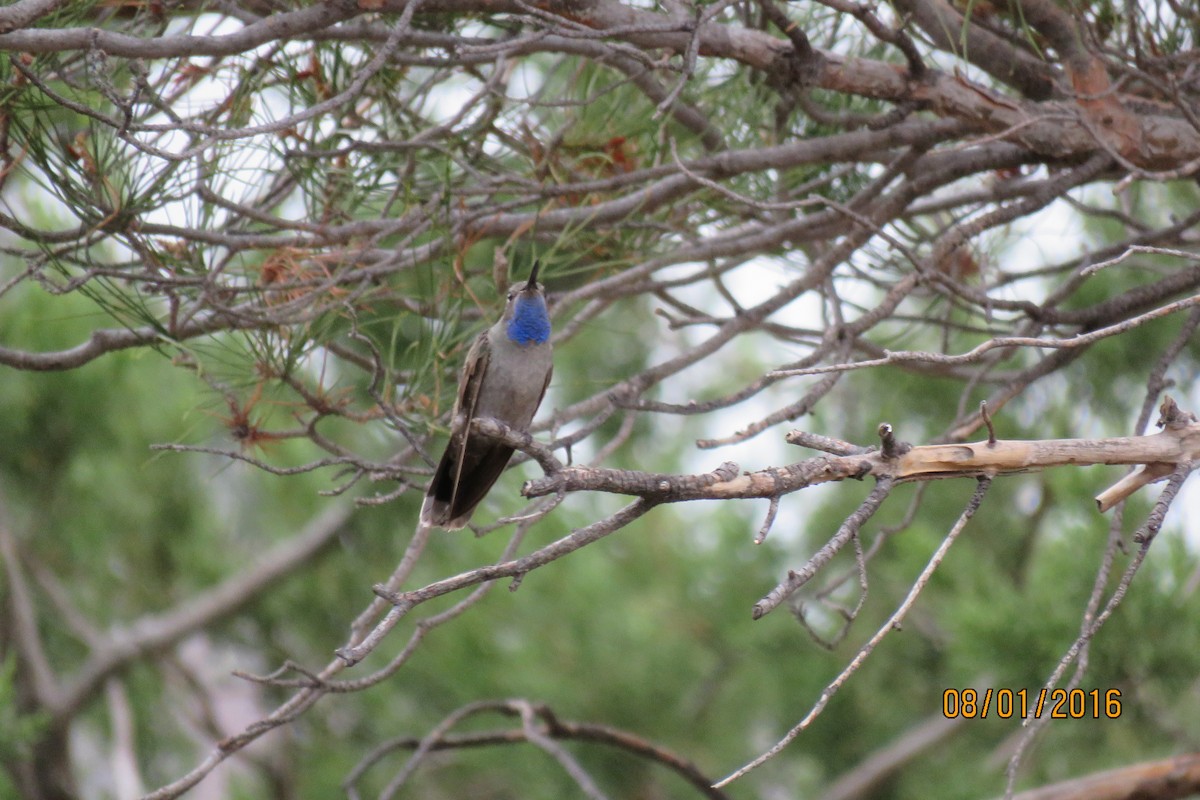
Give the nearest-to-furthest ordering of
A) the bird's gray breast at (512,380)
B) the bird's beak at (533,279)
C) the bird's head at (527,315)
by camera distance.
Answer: the bird's beak at (533,279) < the bird's head at (527,315) < the bird's gray breast at (512,380)

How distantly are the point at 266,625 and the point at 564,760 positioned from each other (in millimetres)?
3156

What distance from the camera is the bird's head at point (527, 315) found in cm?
Result: 267

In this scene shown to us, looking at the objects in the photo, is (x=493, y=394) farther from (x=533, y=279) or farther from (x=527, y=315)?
(x=533, y=279)

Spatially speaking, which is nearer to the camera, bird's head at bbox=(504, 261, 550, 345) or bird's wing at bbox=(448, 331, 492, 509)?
bird's wing at bbox=(448, 331, 492, 509)

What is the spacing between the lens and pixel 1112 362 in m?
4.44

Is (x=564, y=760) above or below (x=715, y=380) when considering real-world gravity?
below

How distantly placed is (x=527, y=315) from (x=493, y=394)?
27 centimetres

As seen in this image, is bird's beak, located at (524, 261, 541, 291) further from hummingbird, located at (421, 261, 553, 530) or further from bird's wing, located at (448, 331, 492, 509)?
bird's wing, located at (448, 331, 492, 509)

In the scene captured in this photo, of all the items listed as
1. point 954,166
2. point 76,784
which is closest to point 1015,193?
point 954,166

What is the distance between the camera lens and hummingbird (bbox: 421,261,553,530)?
2.53m

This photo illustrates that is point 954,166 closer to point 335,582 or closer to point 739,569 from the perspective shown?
point 739,569
